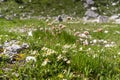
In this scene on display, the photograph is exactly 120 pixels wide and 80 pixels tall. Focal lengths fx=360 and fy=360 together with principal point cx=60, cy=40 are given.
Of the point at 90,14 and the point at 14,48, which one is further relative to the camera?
the point at 90,14

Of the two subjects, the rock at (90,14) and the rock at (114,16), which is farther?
the rock at (90,14)

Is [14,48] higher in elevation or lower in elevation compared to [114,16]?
higher

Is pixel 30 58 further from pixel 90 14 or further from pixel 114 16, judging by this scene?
pixel 90 14

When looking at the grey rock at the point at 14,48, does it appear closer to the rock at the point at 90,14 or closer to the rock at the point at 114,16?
the rock at the point at 114,16

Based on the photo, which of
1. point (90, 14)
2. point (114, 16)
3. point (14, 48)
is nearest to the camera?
point (14, 48)

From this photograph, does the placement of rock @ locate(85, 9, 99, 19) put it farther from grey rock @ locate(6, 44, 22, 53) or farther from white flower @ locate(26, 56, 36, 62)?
white flower @ locate(26, 56, 36, 62)

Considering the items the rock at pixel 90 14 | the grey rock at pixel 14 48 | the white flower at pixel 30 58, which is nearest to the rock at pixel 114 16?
the rock at pixel 90 14

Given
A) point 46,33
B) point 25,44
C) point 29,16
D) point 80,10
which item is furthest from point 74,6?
point 25,44

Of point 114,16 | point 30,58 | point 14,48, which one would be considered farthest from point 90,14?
point 30,58

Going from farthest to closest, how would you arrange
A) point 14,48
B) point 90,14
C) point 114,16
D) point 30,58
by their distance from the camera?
point 90,14 < point 114,16 < point 14,48 < point 30,58

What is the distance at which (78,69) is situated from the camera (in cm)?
737

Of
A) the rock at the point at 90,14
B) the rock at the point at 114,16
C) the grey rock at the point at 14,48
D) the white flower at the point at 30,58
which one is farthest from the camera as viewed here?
the rock at the point at 90,14

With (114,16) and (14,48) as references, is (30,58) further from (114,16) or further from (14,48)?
(114,16)

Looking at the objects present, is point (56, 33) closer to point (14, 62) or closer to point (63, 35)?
point (63, 35)
